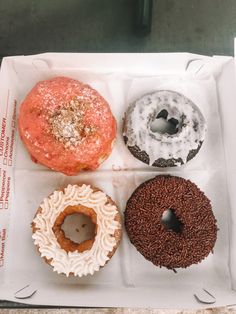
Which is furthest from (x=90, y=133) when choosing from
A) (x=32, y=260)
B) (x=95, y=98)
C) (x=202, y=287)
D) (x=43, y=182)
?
(x=202, y=287)

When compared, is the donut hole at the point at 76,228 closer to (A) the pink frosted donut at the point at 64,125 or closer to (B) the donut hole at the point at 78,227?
(B) the donut hole at the point at 78,227

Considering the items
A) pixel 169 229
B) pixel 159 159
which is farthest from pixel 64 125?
pixel 169 229

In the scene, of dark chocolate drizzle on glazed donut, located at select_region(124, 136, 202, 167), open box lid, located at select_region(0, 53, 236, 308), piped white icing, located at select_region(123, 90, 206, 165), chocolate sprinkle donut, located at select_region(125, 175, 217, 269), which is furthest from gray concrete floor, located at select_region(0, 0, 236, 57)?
chocolate sprinkle donut, located at select_region(125, 175, 217, 269)

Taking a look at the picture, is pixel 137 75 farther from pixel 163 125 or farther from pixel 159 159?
pixel 159 159

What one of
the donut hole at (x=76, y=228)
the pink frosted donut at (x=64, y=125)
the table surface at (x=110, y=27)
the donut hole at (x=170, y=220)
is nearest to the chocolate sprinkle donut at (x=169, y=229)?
the donut hole at (x=170, y=220)

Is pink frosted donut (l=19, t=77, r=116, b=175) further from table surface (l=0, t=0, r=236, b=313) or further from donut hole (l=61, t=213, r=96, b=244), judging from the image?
table surface (l=0, t=0, r=236, b=313)

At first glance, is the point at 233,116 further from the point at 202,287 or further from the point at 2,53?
the point at 2,53

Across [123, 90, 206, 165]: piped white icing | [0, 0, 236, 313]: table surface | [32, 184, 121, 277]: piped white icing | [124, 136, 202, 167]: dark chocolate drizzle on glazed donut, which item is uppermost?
[0, 0, 236, 313]: table surface
